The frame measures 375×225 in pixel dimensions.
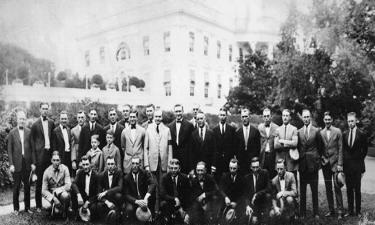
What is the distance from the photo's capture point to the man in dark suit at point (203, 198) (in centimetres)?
379

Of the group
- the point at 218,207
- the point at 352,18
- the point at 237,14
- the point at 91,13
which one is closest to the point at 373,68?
the point at 352,18

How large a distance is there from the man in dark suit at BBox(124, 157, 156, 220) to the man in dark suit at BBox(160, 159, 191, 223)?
128mm

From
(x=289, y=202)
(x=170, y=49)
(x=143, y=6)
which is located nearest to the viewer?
(x=289, y=202)

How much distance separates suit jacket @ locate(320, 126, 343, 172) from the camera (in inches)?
160

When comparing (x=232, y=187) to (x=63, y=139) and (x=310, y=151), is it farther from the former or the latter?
(x=63, y=139)

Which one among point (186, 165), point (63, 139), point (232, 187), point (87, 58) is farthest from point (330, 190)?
point (87, 58)

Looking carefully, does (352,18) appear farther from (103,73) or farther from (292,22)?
(103,73)

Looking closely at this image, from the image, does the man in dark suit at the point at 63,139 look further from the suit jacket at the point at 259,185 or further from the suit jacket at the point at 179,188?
the suit jacket at the point at 259,185

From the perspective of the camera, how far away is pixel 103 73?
22.4 ft

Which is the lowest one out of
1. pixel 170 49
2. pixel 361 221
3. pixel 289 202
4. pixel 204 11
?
pixel 361 221

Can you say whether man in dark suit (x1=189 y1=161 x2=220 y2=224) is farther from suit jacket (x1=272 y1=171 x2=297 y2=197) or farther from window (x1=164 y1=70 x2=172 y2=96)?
window (x1=164 y1=70 x2=172 y2=96)

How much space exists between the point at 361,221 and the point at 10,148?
400 centimetres

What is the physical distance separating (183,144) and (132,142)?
23.9 inches

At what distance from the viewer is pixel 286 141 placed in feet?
13.4
